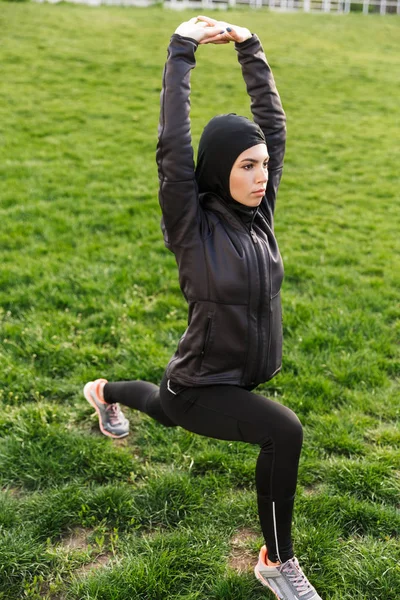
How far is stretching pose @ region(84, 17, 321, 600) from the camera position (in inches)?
121

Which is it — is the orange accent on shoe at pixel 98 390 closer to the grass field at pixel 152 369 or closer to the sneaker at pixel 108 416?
the sneaker at pixel 108 416

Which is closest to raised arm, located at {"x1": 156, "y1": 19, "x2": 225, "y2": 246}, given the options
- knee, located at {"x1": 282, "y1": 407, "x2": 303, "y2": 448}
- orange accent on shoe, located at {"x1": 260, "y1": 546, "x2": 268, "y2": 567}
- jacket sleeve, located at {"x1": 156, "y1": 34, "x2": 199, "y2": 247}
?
jacket sleeve, located at {"x1": 156, "y1": 34, "x2": 199, "y2": 247}

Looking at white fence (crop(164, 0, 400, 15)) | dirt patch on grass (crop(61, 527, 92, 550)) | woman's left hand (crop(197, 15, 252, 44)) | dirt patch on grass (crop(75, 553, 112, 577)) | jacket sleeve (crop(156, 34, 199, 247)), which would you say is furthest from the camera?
white fence (crop(164, 0, 400, 15))

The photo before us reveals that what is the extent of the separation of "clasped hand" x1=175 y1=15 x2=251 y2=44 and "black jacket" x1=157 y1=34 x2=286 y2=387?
44 mm

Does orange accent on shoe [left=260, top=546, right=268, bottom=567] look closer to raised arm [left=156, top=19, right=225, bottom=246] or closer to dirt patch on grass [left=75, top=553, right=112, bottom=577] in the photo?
dirt patch on grass [left=75, top=553, right=112, bottom=577]

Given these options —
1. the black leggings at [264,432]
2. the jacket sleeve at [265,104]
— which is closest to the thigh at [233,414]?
the black leggings at [264,432]

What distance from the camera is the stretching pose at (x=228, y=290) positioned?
3.07 m

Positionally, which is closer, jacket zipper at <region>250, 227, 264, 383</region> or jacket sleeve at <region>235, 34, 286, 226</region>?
jacket zipper at <region>250, 227, 264, 383</region>

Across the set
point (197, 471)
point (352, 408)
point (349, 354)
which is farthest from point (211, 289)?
point (349, 354)

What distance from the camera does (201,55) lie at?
1864 cm

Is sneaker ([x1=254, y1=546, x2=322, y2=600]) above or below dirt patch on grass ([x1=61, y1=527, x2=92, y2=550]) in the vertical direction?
above

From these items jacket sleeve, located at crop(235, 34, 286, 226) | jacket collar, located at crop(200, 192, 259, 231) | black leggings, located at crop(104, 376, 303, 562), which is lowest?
black leggings, located at crop(104, 376, 303, 562)

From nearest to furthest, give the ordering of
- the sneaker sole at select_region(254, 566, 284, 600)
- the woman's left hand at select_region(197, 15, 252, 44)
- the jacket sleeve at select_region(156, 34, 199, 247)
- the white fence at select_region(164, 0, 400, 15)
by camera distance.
A: the jacket sleeve at select_region(156, 34, 199, 247) < the woman's left hand at select_region(197, 15, 252, 44) < the sneaker sole at select_region(254, 566, 284, 600) < the white fence at select_region(164, 0, 400, 15)

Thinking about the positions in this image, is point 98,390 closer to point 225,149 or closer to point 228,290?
point 228,290
